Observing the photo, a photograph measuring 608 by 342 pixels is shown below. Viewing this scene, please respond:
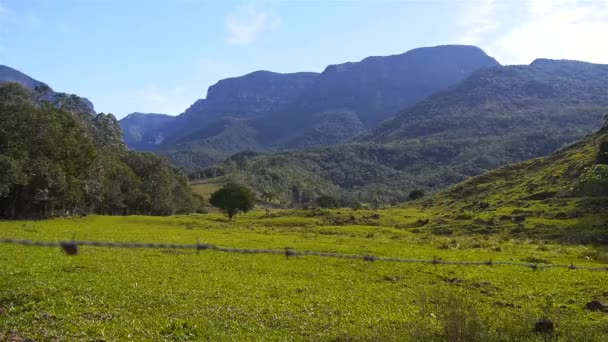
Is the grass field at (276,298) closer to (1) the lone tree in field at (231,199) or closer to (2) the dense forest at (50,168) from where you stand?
(2) the dense forest at (50,168)

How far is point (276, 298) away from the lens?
23.6 m

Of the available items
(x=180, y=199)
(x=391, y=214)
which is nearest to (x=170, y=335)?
(x=391, y=214)

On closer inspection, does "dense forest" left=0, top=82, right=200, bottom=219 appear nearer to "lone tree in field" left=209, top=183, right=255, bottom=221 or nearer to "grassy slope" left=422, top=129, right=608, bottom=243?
"lone tree in field" left=209, top=183, right=255, bottom=221

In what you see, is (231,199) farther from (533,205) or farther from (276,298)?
(276,298)

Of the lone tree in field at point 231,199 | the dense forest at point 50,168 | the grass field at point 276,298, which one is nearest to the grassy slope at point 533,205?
the grass field at point 276,298

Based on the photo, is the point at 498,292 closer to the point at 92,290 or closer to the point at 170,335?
the point at 170,335

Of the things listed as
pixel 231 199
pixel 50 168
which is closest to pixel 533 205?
pixel 231 199

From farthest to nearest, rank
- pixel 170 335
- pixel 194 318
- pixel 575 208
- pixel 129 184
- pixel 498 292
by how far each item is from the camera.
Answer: pixel 129 184
pixel 575 208
pixel 498 292
pixel 194 318
pixel 170 335

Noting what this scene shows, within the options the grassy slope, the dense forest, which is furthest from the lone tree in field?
the grassy slope

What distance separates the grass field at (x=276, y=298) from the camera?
1666 cm

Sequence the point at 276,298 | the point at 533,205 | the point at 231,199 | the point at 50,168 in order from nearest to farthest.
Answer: the point at 276,298, the point at 50,168, the point at 533,205, the point at 231,199

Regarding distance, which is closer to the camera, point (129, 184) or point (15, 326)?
point (15, 326)

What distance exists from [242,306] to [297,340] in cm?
513

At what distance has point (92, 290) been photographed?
74.1 feet
